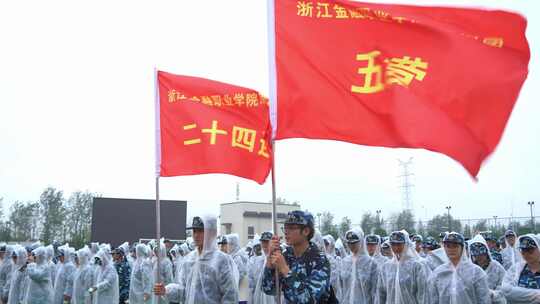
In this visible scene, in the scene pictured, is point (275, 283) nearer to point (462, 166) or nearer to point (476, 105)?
point (462, 166)

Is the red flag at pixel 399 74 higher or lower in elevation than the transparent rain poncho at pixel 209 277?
higher

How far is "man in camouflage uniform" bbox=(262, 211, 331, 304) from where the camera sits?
4.53 meters

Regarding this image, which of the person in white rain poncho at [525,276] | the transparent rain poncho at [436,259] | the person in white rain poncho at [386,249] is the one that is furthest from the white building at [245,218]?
the person in white rain poncho at [525,276]

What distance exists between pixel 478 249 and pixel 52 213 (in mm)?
65485

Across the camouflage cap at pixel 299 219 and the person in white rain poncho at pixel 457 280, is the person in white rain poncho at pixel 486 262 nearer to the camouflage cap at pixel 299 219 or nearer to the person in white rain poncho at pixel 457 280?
the person in white rain poncho at pixel 457 280

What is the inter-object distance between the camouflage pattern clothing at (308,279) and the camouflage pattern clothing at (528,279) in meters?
2.79

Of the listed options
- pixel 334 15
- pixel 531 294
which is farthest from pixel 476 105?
pixel 531 294

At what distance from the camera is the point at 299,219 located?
4727mm

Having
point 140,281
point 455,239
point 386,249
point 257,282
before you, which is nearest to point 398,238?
point 455,239

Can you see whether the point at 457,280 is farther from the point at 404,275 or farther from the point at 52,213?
the point at 52,213

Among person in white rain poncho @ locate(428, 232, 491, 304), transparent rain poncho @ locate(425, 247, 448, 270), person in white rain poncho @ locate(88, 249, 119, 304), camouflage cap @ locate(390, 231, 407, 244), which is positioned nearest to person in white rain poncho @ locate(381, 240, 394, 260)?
transparent rain poncho @ locate(425, 247, 448, 270)

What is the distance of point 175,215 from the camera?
125 ft

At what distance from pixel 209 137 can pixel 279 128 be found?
3022mm

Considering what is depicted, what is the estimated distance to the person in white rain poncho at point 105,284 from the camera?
1261 cm
